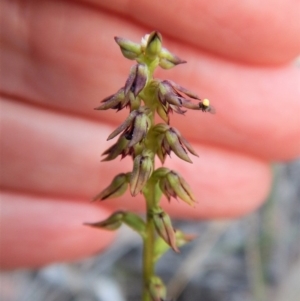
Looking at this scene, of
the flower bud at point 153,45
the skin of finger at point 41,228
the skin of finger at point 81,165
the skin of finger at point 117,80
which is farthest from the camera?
the skin of finger at point 41,228

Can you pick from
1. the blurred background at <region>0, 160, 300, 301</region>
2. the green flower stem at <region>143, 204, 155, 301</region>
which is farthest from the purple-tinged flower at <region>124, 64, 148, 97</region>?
the blurred background at <region>0, 160, 300, 301</region>

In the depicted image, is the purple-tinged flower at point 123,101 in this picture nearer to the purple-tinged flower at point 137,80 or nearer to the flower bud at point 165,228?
the purple-tinged flower at point 137,80

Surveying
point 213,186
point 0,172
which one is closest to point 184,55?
point 213,186

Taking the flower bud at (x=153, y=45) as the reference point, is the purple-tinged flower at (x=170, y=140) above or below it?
below

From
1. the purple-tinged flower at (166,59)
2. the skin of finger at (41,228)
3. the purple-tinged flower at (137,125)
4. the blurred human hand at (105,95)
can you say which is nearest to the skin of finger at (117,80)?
the blurred human hand at (105,95)

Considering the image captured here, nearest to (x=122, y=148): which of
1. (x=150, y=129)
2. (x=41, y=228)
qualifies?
(x=150, y=129)

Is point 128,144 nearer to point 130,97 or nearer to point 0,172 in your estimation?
point 130,97
